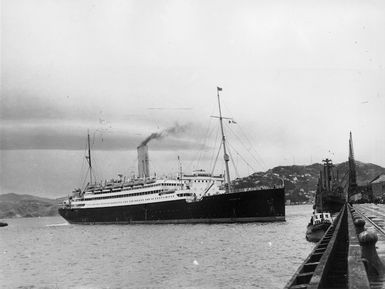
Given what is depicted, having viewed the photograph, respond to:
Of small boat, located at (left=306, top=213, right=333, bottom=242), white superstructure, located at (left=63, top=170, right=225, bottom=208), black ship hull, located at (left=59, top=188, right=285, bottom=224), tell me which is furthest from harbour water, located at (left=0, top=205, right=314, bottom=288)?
white superstructure, located at (left=63, top=170, right=225, bottom=208)

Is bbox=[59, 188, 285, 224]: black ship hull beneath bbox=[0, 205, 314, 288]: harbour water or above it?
above

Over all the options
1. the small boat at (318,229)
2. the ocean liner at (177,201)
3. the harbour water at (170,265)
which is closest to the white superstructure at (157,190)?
the ocean liner at (177,201)

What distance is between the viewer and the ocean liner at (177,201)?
6359 cm

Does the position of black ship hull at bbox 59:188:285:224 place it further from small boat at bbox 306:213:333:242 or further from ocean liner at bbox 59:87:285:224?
small boat at bbox 306:213:333:242

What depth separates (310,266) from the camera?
11.2 meters

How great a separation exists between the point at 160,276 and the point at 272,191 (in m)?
42.0

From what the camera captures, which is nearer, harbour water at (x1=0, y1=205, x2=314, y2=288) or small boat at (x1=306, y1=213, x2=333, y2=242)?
harbour water at (x1=0, y1=205, x2=314, y2=288)

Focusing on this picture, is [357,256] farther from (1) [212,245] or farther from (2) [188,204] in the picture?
(2) [188,204]

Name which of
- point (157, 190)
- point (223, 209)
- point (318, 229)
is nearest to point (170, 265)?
point (318, 229)

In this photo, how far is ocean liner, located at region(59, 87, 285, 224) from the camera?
209 ft

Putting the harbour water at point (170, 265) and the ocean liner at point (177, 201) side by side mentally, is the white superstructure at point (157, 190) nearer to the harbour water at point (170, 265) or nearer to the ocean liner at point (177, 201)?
the ocean liner at point (177, 201)

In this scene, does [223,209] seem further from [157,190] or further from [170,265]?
[170,265]

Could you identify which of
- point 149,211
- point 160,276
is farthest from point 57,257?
point 149,211

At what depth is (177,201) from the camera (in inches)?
Answer: 2670
